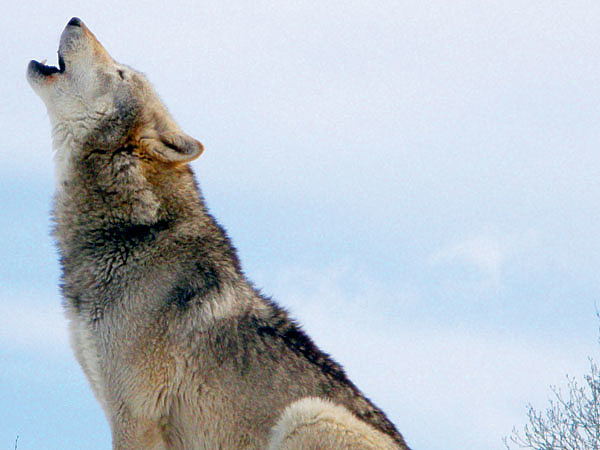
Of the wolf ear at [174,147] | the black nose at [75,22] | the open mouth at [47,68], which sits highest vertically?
the black nose at [75,22]

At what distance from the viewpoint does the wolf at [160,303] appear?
4711 mm

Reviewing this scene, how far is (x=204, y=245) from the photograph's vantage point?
17.0 feet

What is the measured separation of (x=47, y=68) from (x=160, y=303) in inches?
80.8

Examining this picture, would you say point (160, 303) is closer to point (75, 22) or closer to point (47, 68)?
point (47, 68)

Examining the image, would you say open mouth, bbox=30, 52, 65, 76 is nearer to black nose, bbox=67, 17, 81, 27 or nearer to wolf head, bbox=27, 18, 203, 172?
wolf head, bbox=27, 18, 203, 172

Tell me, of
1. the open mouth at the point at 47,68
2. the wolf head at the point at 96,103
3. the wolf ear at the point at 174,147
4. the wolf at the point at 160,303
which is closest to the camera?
the wolf at the point at 160,303

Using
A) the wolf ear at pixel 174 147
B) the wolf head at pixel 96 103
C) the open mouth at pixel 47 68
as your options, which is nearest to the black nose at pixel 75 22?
the wolf head at pixel 96 103

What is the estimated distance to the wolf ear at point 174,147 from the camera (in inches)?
204

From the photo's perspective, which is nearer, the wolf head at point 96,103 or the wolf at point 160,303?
the wolf at point 160,303

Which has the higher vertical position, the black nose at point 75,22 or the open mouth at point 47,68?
the black nose at point 75,22

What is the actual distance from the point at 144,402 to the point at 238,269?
1121mm

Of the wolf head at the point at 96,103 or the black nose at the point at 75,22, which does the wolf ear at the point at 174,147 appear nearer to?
the wolf head at the point at 96,103

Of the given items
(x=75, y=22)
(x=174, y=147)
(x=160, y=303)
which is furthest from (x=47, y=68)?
(x=160, y=303)

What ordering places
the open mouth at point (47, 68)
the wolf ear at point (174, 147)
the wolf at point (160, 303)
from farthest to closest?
the open mouth at point (47, 68)
the wolf ear at point (174, 147)
the wolf at point (160, 303)
